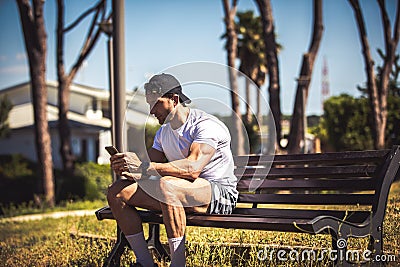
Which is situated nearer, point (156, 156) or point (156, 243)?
point (156, 156)

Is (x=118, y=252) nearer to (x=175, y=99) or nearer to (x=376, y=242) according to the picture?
(x=175, y=99)

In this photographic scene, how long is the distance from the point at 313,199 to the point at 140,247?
1.22m

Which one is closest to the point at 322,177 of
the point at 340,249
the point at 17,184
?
the point at 340,249

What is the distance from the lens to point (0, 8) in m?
17.4

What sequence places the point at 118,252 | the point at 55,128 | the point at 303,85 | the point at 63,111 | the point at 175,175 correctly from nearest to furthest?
the point at 175,175
the point at 118,252
the point at 303,85
the point at 63,111
the point at 55,128

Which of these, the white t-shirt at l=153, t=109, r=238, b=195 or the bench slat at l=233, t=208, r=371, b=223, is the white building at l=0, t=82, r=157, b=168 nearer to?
the white t-shirt at l=153, t=109, r=238, b=195

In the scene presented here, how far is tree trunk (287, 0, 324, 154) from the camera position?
12.9 m

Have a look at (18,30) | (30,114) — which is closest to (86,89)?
(30,114)

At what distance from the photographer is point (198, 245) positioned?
16.3 ft

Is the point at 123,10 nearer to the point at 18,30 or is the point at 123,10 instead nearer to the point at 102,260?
the point at 102,260

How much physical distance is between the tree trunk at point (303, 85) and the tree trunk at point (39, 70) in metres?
5.08

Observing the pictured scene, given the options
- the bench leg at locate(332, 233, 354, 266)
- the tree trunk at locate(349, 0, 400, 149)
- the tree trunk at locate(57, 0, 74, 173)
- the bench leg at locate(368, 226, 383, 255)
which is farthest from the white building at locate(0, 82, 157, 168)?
the bench leg at locate(332, 233, 354, 266)

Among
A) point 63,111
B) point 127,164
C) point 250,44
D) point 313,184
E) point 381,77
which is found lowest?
point 313,184

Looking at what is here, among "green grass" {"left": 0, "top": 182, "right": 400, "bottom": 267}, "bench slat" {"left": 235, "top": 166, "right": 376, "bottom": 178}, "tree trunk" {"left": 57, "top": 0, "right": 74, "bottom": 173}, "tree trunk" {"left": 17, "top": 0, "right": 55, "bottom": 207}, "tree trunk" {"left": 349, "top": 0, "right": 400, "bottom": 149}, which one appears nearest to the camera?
"bench slat" {"left": 235, "top": 166, "right": 376, "bottom": 178}
